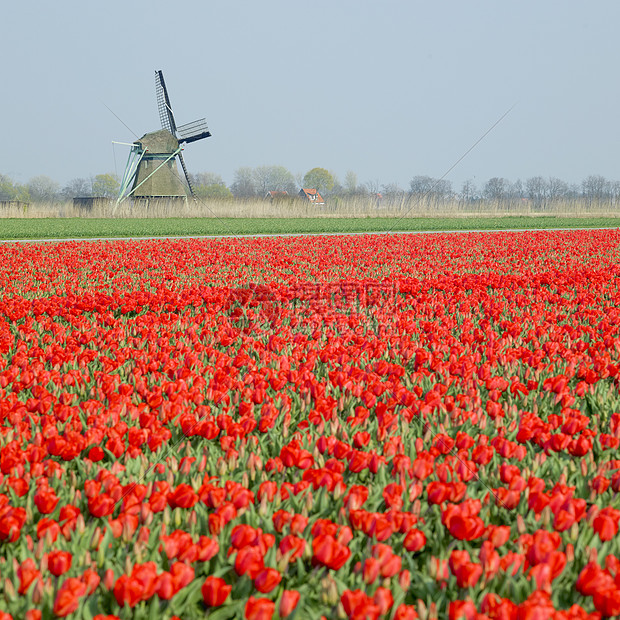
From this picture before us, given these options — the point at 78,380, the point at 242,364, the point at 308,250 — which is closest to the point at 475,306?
the point at 242,364

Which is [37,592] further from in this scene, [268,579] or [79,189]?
[79,189]

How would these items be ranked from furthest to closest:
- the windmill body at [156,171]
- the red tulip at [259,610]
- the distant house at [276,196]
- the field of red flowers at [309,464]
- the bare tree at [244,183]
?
the bare tree at [244,183]
the windmill body at [156,171]
the distant house at [276,196]
the field of red flowers at [309,464]
the red tulip at [259,610]

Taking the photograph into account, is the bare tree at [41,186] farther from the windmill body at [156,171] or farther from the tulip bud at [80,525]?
the tulip bud at [80,525]

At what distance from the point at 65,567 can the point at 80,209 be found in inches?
1357

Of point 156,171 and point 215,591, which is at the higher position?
point 156,171

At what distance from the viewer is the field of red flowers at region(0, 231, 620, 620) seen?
1.65 meters

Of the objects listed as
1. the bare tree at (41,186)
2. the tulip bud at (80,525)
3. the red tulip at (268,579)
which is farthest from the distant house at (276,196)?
the bare tree at (41,186)

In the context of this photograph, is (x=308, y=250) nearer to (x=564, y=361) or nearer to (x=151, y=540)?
(x=564, y=361)

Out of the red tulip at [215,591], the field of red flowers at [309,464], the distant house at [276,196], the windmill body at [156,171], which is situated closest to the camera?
the red tulip at [215,591]

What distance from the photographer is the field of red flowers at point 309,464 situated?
1654 mm

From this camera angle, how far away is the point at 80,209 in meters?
33.2

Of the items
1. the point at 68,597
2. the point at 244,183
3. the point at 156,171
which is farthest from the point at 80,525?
the point at 244,183

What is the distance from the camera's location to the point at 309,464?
7.79ft

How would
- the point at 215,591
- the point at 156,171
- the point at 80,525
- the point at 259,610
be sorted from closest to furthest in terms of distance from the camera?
the point at 259,610 < the point at 215,591 < the point at 80,525 < the point at 156,171
